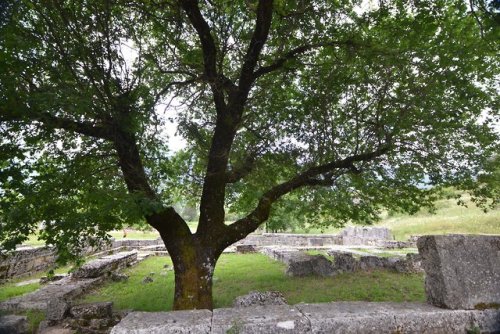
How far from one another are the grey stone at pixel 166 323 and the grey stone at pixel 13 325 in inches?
98.4

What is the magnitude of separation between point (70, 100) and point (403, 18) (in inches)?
278

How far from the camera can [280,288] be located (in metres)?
9.86

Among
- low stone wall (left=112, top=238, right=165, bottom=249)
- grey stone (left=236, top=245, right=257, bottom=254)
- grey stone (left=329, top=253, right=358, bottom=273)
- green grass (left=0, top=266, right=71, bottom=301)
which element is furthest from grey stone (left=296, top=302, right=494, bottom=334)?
low stone wall (left=112, top=238, right=165, bottom=249)

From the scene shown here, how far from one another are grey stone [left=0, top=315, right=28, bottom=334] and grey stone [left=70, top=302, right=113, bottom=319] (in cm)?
166

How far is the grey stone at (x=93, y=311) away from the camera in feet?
21.6

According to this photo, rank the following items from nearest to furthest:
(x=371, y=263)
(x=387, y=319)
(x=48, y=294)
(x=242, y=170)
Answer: (x=387, y=319) → (x=242, y=170) → (x=48, y=294) → (x=371, y=263)

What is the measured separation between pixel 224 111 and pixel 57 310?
5.43 m

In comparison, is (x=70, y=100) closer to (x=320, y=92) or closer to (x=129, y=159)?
(x=129, y=159)

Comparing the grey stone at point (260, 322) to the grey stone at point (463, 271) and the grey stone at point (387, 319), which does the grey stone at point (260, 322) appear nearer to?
the grey stone at point (387, 319)

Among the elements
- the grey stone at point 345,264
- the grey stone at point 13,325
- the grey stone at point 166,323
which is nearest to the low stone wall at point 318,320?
the grey stone at point 166,323

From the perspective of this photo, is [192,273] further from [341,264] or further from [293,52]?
[341,264]

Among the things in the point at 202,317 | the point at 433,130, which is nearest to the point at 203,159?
the point at 433,130

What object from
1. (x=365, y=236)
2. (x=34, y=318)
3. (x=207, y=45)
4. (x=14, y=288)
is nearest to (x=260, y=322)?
(x=207, y=45)

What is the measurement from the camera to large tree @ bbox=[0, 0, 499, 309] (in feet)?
18.9
